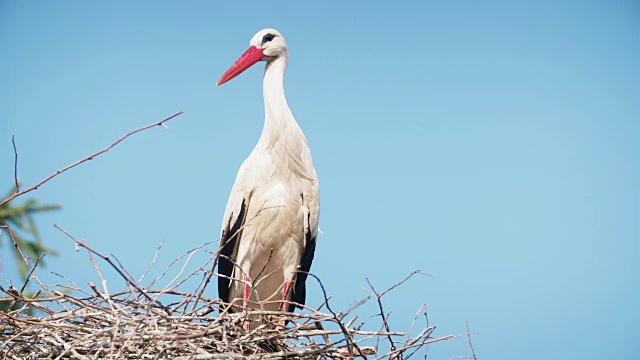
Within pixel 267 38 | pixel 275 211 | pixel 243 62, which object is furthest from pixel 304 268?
pixel 267 38

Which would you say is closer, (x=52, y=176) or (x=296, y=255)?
(x=52, y=176)

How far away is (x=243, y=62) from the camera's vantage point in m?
4.49

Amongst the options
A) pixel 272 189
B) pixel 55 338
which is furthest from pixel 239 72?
pixel 55 338

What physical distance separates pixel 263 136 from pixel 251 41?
0.62 meters

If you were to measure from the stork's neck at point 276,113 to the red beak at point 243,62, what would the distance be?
0.11 meters

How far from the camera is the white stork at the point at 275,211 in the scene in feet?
13.6

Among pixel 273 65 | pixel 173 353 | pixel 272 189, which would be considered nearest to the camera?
pixel 173 353

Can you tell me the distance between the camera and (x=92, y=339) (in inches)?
111

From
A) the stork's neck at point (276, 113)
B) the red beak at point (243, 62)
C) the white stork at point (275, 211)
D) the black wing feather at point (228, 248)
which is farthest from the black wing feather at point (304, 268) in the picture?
the red beak at point (243, 62)

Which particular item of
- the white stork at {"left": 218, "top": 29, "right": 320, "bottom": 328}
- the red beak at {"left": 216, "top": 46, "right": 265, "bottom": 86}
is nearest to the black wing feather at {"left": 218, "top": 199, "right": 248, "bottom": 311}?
the white stork at {"left": 218, "top": 29, "right": 320, "bottom": 328}

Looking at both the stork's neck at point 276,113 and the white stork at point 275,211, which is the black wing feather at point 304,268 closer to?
the white stork at point 275,211

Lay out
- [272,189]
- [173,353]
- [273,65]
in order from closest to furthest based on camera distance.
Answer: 1. [173,353]
2. [272,189]
3. [273,65]

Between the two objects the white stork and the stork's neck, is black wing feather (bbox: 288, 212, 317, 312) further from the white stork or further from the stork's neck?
the stork's neck

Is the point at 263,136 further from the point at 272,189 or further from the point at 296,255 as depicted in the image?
the point at 296,255
